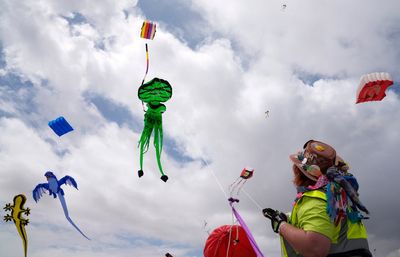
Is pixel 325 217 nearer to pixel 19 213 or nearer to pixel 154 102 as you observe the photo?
pixel 154 102

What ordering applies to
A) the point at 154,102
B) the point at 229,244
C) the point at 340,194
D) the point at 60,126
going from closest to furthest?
the point at 340,194
the point at 229,244
the point at 154,102
the point at 60,126

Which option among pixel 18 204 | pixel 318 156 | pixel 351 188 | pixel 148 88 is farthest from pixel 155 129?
pixel 351 188

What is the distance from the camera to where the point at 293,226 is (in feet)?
13.6

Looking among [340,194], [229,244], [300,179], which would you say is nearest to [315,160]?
[300,179]

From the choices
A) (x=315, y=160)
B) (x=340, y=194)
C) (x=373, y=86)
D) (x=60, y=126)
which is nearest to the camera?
(x=340, y=194)

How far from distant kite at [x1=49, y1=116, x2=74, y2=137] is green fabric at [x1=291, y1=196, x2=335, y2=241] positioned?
30.2ft

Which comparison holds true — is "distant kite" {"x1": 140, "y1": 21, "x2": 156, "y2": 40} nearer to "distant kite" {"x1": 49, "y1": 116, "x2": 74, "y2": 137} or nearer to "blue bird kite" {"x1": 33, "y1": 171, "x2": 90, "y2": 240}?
"distant kite" {"x1": 49, "y1": 116, "x2": 74, "y2": 137}

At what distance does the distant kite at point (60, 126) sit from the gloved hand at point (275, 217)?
28.5 ft

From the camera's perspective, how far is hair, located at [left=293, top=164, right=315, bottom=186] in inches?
184

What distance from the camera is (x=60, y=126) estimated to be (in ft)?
37.0

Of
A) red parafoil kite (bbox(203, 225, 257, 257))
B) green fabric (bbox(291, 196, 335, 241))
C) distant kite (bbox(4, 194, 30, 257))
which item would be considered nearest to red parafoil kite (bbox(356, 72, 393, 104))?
red parafoil kite (bbox(203, 225, 257, 257))

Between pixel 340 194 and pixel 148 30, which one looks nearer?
pixel 340 194

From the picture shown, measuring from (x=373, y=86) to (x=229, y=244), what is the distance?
8.86 m

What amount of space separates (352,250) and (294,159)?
144 centimetres
